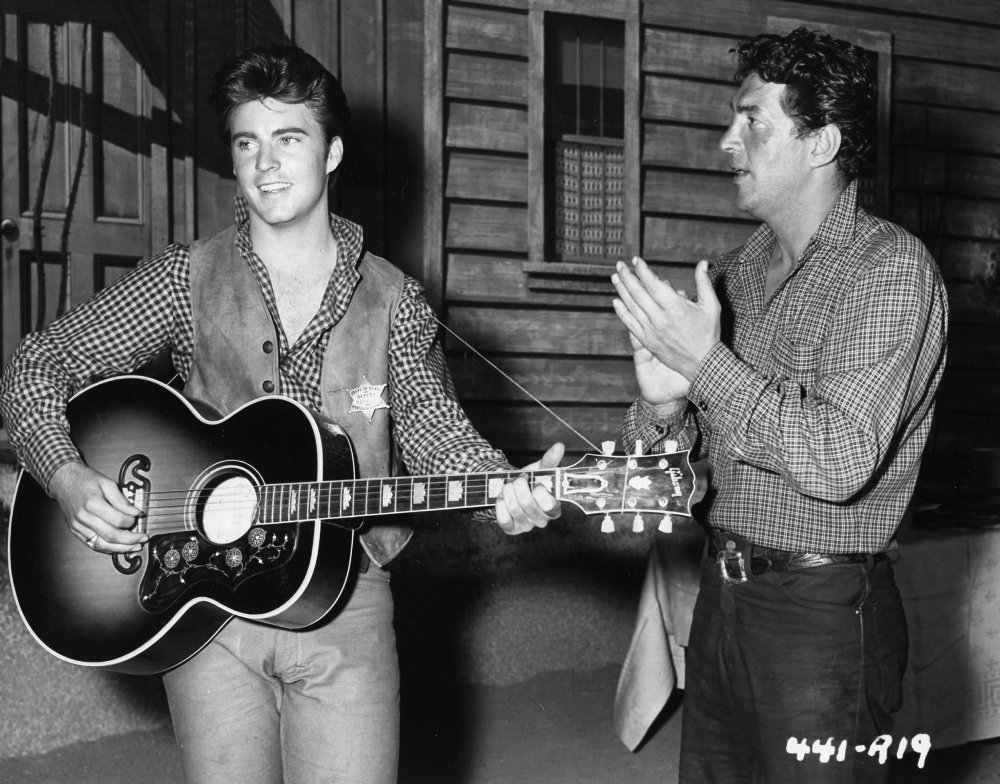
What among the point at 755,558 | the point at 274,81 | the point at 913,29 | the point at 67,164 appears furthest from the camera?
the point at 913,29

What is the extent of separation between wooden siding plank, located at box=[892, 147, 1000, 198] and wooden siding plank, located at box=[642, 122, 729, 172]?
127 centimetres

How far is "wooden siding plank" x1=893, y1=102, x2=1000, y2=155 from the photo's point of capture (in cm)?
663

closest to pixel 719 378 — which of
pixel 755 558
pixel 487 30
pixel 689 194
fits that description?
pixel 755 558

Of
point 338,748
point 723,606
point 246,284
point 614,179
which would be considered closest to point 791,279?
point 723,606

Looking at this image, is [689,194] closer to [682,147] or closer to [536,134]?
[682,147]

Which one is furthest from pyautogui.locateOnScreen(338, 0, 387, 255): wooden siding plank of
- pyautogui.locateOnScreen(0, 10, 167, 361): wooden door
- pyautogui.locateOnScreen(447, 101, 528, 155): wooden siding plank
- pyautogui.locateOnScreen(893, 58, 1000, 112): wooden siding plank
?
pyautogui.locateOnScreen(893, 58, 1000, 112): wooden siding plank

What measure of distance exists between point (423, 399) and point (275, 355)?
35cm

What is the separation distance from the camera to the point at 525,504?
7.16 feet

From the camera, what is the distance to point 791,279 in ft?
8.57

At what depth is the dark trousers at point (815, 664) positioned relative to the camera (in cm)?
239

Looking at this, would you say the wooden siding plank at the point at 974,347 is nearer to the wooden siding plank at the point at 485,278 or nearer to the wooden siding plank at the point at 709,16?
the wooden siding plank at the point at 709,16

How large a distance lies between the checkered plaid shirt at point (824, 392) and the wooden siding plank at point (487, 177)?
2825mm

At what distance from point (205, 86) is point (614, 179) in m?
2.24

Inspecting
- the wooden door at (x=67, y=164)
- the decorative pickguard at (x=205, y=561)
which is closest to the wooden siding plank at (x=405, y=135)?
the wooden door at (x=67, y=164)
